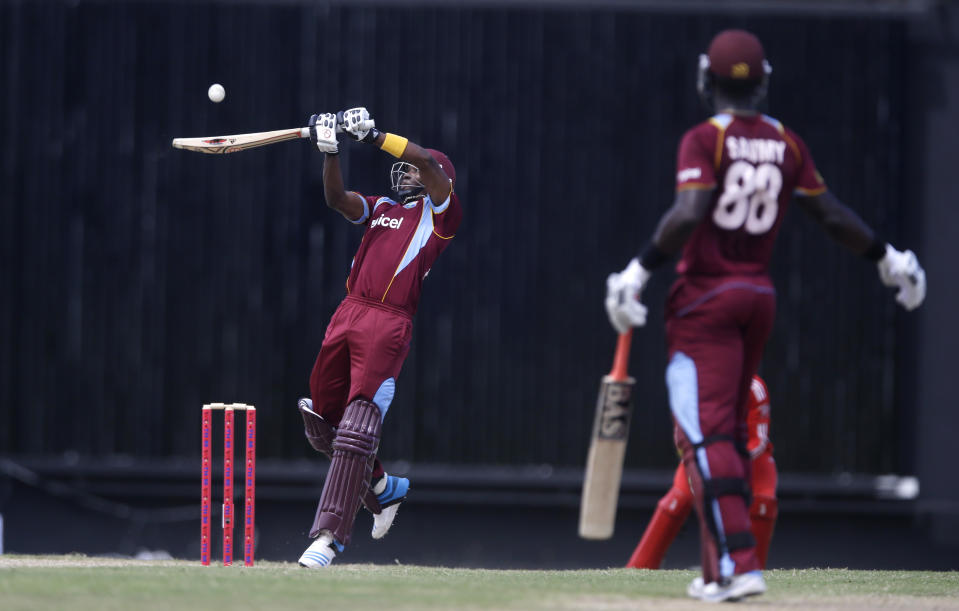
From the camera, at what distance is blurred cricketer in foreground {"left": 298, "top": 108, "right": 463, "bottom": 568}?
6121mm

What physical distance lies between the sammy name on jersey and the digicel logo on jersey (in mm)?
2149

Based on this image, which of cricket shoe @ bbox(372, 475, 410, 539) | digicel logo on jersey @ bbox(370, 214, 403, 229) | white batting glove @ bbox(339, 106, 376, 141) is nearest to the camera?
white batting glove @ bbox(339, 106, 376, 141)

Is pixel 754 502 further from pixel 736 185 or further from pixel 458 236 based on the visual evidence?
pixel 458 236

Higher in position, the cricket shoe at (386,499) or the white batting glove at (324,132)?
the white batting glove at (324,132)

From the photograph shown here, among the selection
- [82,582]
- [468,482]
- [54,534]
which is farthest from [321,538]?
[54,534]

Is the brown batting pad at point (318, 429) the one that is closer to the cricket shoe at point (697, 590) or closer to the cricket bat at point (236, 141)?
the cricket bat at point (236, 141)

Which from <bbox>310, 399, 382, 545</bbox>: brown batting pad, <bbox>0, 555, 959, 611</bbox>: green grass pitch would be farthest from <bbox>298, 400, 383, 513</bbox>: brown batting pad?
<bbox>0, 555, 959, 611</bbox>: green grass pitch

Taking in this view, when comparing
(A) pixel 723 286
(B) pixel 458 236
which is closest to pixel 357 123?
(A) pixel 723 286

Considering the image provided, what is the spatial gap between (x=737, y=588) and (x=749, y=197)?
1.30 m

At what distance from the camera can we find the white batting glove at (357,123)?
6305 mm

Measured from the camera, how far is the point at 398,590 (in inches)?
188

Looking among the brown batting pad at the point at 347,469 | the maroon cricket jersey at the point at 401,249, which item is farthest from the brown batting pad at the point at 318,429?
the maroon cricket jersey at the point at 401,249

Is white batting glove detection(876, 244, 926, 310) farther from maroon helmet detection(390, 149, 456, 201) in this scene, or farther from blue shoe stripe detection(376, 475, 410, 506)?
blue shoe stripe detection(376, 475, 410, 506)

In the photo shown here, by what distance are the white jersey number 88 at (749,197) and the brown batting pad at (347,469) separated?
6.95ft
